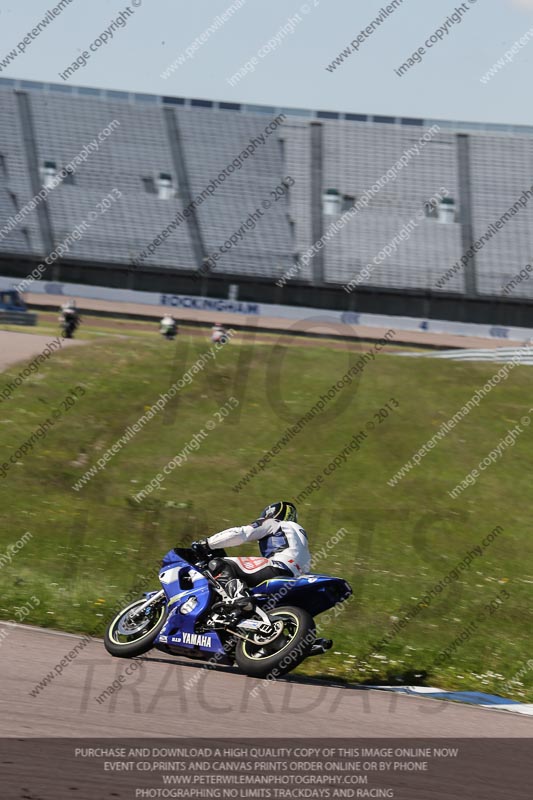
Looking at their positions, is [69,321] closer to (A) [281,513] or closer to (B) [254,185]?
(A) [281,513]

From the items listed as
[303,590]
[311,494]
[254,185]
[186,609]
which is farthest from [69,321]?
[254,185]

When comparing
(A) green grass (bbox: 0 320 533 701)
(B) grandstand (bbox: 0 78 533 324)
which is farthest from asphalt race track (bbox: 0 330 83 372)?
(B) grandstand (bbox: 0 78 533 324)

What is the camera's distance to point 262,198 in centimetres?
5666

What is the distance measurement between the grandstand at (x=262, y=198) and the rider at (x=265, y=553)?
42.5m

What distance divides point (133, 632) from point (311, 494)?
9243mm

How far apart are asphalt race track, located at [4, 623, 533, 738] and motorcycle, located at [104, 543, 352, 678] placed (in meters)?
0.18

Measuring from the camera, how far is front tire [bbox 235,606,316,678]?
846cm

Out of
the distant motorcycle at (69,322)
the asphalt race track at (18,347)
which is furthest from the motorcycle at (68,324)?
the asphalt race track at (18,347)

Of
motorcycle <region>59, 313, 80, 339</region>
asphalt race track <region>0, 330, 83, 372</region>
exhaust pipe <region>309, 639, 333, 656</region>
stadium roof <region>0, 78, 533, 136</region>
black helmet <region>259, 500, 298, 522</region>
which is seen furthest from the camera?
stadium roof <region>0, 78, 533, 136</region>

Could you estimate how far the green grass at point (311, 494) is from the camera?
12.4m

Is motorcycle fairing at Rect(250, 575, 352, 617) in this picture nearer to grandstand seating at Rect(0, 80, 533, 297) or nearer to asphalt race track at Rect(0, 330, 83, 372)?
asphalt race track at Rect(0, 330, 83, 372)

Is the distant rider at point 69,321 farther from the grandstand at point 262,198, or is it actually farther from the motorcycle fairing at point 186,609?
the motorcycle fairing at point 186,609

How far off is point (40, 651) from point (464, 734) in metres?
3.92
